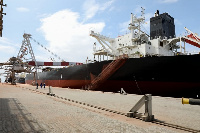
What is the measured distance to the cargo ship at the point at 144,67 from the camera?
1383cm

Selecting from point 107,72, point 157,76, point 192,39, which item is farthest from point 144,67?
point 192,39

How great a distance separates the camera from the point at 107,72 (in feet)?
60.2

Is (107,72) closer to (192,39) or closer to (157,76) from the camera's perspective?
(157,76)

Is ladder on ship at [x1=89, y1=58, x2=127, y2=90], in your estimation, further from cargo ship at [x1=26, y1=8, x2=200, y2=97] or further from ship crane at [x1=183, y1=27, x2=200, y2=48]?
ship crane at [x1=183, y1=27, x2=200, y2=48]

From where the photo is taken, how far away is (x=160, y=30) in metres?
22.1

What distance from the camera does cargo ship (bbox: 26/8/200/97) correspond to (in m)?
13.8

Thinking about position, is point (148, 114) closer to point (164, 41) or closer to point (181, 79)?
point (181, 79)

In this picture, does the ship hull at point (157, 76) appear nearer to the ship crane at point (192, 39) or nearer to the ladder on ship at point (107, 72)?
the ladder on ship at point (107, 72)

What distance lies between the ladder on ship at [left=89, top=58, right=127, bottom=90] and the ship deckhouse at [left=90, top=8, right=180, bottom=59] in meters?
2.29

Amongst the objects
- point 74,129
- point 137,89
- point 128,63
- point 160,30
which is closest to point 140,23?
point 160,30

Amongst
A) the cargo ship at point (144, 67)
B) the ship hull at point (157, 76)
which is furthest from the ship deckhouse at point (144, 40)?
the ship hull at point (157, 76)

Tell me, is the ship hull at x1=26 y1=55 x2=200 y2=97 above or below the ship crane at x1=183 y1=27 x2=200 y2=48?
below

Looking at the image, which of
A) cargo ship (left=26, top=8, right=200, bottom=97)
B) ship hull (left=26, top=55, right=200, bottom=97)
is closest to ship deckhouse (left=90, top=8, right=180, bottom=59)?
cargo ship (left=26, top=8, right=200, bottom=97)

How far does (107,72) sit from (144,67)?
14.9 ft
